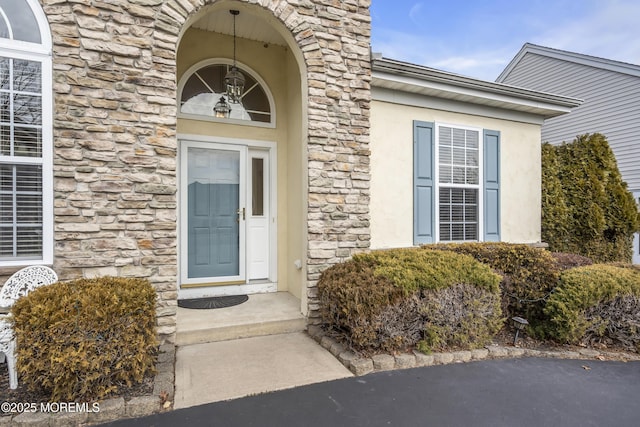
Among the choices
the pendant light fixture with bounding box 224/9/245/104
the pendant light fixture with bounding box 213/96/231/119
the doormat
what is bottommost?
the doormat

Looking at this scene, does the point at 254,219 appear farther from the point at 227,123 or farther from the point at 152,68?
the point at 152,68

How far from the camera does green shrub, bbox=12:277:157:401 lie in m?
2.25

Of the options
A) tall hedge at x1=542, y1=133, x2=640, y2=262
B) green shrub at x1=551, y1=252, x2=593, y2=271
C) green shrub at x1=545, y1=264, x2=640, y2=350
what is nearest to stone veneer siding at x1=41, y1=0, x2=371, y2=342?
green shrub at x1=545, y1=264, x2=640, y2=350

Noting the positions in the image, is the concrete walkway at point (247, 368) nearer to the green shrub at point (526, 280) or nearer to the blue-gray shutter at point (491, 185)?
the green shrub at point (526, 280)

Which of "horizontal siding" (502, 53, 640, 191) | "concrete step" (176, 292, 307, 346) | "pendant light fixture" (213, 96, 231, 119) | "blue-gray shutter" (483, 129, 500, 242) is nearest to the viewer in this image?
"concrete step" (176, 292, 307, 346)

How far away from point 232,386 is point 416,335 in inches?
70.8

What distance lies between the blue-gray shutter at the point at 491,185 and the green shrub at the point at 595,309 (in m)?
2.06

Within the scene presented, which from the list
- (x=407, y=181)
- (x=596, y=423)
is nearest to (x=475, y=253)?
(x=407, y=181)

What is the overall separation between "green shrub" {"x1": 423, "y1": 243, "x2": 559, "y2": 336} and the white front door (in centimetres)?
317

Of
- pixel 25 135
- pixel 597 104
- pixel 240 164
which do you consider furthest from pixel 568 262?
pixel 597 104

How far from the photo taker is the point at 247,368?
296 centimetres

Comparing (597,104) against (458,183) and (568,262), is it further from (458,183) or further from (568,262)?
(568,262)

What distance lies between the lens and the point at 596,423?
7.59 ft

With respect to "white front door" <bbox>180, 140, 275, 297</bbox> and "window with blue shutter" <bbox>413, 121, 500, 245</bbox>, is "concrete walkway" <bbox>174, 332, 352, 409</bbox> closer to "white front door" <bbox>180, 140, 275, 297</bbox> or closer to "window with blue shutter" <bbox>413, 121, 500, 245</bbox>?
"white front door" <bbox>180, 140, 275, 297</bbox>
